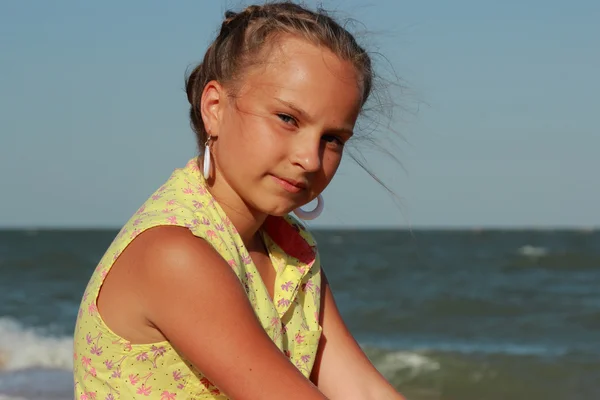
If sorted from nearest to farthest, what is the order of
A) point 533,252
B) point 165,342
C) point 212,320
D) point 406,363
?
1. point 212,320
2. point 165,342
3. point 406,363
4. point 533,252

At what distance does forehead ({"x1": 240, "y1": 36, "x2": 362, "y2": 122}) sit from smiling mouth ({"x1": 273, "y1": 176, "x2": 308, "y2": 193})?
0.15 m

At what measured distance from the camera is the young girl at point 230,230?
1726 millimetres

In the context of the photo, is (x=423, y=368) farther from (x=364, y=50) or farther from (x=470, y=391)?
(x=364, y=50)

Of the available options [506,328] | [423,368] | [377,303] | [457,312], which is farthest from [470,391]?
[377,303]

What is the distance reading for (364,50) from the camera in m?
2.05

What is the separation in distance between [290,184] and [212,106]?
25 cm

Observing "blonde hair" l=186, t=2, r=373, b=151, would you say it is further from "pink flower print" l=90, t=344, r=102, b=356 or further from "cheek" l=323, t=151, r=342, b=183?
"pink flower print" l=90, t=344, r=102, b=356

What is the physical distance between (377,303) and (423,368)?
5.46 m

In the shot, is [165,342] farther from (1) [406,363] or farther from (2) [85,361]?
(1) [406,363]

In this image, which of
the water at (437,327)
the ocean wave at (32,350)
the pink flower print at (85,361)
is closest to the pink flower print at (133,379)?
the pink flower print at (85,361)

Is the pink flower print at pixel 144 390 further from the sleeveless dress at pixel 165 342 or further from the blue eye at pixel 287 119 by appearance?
the blue eye at pixel 287 119

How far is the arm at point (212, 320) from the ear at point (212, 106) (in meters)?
0.33

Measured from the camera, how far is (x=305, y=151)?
6.24 ft

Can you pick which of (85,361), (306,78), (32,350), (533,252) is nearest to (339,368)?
(85,361)
